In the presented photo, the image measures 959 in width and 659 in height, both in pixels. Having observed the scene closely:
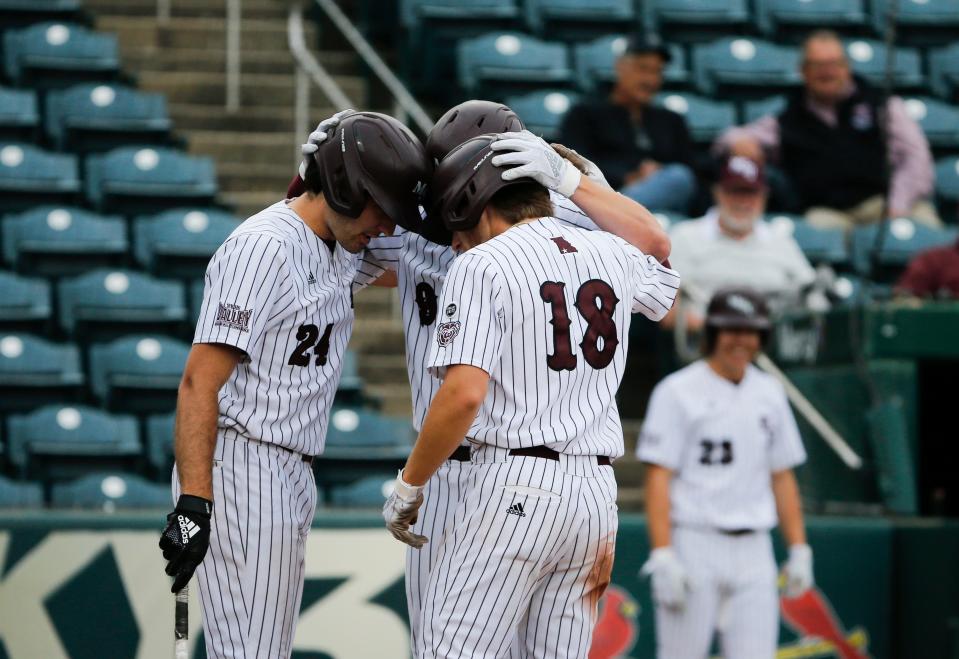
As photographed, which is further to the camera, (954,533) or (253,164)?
(253,164)

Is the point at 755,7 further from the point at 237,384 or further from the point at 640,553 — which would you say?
the point at 237,384

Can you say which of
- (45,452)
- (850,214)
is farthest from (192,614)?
(850,214)

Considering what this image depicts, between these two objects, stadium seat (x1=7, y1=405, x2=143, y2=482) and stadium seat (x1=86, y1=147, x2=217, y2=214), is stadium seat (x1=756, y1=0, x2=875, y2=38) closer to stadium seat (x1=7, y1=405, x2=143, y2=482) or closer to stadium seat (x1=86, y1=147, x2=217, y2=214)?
stadium seat (x1=86, y1=147, x2=217, y2=214)

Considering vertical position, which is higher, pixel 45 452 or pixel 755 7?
pixel 755 7

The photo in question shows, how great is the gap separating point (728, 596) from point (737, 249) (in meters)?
2.10

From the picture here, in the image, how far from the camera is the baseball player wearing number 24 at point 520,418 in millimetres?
3857

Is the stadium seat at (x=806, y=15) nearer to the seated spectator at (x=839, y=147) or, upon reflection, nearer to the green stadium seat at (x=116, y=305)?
the seated spectator at (x=839, y=147)

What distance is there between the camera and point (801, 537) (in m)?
6.76

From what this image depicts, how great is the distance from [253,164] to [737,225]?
3182 mm

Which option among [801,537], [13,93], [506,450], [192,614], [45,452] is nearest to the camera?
[506,450]

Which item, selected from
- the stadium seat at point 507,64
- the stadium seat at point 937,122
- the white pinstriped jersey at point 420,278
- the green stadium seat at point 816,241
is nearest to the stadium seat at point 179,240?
the stadium seat at point 507,64

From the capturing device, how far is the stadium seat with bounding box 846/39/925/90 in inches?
421

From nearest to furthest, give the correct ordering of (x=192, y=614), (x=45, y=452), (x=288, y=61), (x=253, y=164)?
(x=192, y=614)
(x=45, y=452)
(x=253, y=164)
(x=288, y=61)

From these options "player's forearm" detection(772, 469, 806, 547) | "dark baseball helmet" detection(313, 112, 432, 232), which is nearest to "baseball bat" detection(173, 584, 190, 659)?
"dark baseball helmet" detection(313, 112, 432, 232)
